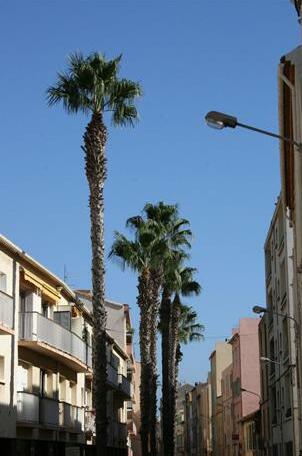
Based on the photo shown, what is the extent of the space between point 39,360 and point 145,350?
34.9ft

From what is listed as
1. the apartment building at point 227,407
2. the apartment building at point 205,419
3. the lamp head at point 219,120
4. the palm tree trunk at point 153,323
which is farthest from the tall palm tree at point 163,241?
the apartment building at point 205,419

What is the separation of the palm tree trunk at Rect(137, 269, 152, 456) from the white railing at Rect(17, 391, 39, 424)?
39.9ft

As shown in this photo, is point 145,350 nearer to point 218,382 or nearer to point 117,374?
point 117,374

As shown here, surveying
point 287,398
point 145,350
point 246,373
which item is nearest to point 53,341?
point 145,350

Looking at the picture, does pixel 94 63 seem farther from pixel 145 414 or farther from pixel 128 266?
pixel 145 414

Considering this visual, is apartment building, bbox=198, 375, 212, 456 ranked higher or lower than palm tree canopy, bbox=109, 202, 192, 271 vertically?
lower

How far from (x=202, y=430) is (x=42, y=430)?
348 feet

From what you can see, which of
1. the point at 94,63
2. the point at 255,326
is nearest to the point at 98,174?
the point at 94,63

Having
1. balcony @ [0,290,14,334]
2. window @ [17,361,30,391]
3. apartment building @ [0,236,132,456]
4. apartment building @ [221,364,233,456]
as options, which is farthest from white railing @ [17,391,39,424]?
apartment building @ [221,364,233,456]

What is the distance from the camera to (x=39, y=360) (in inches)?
1300

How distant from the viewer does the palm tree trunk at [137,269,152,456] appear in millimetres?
42625

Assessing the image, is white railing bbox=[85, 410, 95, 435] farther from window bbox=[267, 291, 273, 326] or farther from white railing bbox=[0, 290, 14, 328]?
white railing bbox=[0, 290, 14, 328]

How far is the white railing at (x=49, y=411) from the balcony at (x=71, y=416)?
67.7 inches

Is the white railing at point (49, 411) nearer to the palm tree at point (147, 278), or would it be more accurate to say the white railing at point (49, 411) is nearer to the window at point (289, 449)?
the palm tree at point (147, 278)
